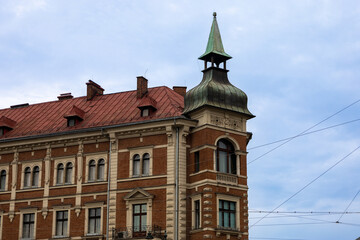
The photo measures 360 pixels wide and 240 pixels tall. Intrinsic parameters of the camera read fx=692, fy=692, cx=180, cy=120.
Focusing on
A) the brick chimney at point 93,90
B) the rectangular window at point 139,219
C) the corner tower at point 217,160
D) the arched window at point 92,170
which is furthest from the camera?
the brick chimney at point 93,90

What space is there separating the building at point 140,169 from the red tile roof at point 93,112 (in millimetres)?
159

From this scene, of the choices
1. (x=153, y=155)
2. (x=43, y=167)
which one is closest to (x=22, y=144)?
(x=43, y=167)

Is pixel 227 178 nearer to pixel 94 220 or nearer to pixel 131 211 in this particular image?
pixel 131 211

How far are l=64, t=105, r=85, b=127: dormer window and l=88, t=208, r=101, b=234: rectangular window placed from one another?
711cm

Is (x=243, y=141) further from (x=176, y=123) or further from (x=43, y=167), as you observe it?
(x=43, y=167)

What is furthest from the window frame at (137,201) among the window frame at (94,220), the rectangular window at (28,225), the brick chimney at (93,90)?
the brick chimney at (93,90)

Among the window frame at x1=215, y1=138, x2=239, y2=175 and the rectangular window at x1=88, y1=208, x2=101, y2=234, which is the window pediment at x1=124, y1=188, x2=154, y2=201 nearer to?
the rectangular window at x1=88, y1=208, x2=101, y2=234

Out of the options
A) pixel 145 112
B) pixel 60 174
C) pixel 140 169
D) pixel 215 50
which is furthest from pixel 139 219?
pixel 215 50

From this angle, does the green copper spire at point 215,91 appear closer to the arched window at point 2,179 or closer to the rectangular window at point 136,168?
the rectangular window at point 136,168

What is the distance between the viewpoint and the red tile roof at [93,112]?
48.5 meters

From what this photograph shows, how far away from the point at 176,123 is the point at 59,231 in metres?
11.1

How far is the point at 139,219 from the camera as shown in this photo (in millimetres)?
45000

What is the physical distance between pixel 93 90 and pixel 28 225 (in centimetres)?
1252

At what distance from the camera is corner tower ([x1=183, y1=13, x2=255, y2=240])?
43.7 metres
